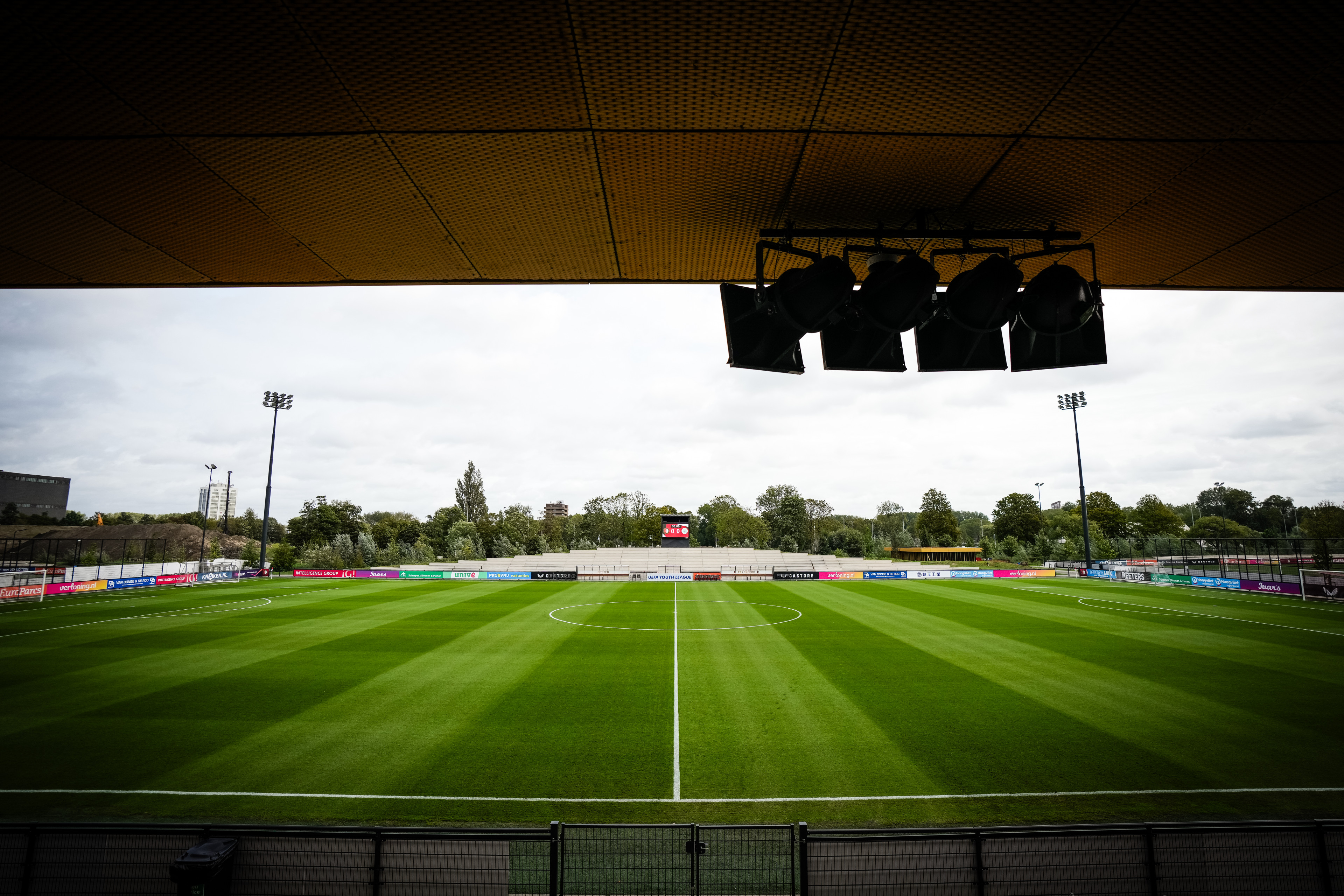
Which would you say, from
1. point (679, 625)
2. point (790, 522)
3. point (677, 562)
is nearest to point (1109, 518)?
point (790, 522)

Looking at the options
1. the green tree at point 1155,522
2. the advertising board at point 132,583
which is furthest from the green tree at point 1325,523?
the advertising board at point 132,583

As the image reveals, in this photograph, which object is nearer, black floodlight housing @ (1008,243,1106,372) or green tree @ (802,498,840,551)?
black floodlight housing @ (1008,243,1106,372)

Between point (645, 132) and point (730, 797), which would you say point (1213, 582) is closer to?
point (730, 797)

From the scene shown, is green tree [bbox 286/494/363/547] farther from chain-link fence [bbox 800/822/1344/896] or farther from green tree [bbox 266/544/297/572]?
chain-link fence [bbox 800/822/1344/896]

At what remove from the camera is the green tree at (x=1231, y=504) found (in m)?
113

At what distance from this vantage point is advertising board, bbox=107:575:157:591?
35.2 m

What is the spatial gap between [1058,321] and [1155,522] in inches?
4260

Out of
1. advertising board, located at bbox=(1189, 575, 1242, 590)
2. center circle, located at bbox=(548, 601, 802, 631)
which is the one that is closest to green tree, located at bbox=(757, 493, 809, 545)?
advertising board, located at bbox=(1189, 575, 1242, 590)

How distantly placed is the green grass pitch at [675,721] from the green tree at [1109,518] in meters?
82.0

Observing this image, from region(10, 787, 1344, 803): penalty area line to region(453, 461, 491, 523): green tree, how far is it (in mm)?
92470

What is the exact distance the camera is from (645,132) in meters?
3.83

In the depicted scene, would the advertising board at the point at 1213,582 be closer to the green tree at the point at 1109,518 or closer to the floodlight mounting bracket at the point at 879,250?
the floodlight mounting bracket at the point at 879,250

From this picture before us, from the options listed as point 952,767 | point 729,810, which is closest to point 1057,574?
point 952,767

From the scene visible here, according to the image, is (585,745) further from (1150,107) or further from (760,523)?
(760,523)
